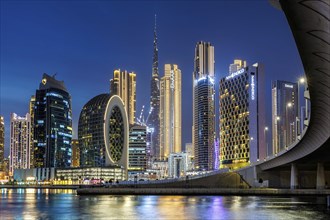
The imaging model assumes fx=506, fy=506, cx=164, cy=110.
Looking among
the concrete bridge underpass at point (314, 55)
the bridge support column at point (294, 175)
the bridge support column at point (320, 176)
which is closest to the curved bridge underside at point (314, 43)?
the concrete bridge underpass at point (314, 55)

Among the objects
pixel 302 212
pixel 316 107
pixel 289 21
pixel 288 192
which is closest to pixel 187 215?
pixel 302 212

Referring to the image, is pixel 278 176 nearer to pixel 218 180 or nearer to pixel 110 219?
pixel 218 180

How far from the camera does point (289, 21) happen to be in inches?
850

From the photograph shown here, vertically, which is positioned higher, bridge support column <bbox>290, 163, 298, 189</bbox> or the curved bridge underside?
the curved bridge underside

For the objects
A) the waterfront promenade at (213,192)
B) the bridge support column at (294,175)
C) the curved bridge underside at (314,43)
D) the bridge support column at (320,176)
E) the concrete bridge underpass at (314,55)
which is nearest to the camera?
the curved bridge underside at (314,43)

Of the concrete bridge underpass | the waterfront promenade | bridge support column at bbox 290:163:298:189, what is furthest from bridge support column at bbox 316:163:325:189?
the concrete bridge underpass

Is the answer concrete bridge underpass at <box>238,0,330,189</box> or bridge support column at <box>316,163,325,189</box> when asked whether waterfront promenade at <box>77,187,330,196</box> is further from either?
concrete bridge underpass at <box>238,0,330,189</box>

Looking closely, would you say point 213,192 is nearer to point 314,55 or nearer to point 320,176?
point 320,176

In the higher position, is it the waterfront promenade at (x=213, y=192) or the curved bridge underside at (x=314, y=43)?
the curved bridge underside at (x=314, y=43)

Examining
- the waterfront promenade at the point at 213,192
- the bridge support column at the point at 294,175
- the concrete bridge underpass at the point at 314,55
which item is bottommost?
the waterfront promenade at the point at 213,192

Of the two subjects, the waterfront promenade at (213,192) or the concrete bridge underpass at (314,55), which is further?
the waterfront promenade at (213,192)

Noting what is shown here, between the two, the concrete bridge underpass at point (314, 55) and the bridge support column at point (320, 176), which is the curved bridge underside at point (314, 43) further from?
the bridge support column at point (320, 176)

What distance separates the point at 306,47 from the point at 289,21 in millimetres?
4214

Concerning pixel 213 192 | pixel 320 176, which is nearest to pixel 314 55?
pixel 320 176
